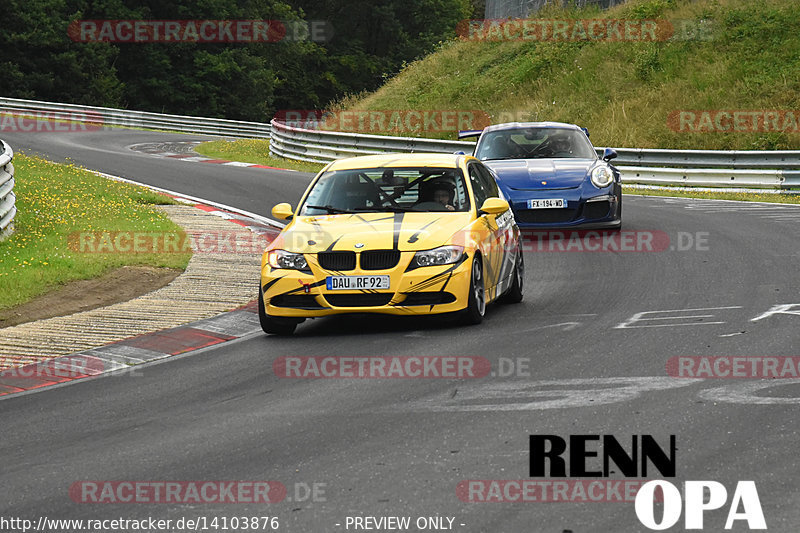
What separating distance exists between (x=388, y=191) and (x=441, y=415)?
4333 millimetres

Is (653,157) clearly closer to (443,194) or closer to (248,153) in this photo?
(248,153)

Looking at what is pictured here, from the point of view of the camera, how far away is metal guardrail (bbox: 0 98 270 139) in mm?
44688

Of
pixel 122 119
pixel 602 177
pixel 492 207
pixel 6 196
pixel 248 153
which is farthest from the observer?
pixel 122 119

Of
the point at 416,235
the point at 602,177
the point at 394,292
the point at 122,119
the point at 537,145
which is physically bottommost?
the point at 394,292

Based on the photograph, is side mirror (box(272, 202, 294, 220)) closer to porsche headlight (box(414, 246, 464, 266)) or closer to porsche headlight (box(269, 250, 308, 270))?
porsche headlight (box(269, 250, 308, 270))

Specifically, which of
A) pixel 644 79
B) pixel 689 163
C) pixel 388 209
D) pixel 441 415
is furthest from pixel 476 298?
pixel 644 79

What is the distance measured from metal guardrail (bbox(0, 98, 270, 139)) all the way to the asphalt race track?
118ft

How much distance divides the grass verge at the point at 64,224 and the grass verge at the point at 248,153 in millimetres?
7488

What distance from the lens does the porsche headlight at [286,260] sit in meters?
9.80

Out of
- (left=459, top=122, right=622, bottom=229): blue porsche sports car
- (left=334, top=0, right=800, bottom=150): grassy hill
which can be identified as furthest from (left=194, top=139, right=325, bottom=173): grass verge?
(left=459, top=122, right=622, bottom=229): blue porsche sports car

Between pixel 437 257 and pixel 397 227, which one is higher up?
pixel 397 227

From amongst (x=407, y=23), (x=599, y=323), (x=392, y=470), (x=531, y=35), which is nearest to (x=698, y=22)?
(x=531, y=35)

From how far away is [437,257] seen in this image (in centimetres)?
973

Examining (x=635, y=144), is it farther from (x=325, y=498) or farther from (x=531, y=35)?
(x=325, y=498)
